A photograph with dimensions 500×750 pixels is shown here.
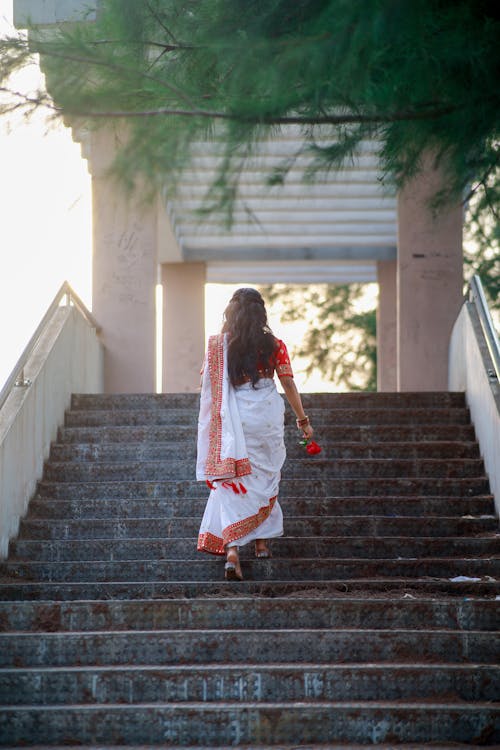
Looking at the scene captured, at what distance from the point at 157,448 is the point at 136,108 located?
4.89 meters

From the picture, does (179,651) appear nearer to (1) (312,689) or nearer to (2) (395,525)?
(1) (312,689)

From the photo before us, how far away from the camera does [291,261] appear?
1866 centimetres

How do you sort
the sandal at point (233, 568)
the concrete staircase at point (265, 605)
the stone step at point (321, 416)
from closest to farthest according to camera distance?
the concrete staircase at point (265, 605)
the sandal at point (233, 568)
the stone step at point (321, 416)

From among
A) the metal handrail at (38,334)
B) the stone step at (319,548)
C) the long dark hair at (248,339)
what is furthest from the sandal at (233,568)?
the metal handrail at (38,334)

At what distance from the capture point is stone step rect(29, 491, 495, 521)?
8.16 metres

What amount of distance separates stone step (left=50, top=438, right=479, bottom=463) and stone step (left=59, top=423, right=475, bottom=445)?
0.75 feet

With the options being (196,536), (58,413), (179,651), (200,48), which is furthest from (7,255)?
(58,413)

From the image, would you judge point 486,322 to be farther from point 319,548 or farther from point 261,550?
point 261,550

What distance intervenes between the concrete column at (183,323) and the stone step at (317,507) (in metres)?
10.5

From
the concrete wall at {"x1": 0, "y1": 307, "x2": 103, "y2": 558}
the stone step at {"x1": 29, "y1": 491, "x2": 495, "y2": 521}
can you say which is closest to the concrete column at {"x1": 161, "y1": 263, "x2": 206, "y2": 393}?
the concrete wall at {"x1": 0, "y1": 307, "x2": 103, "y2": 558}

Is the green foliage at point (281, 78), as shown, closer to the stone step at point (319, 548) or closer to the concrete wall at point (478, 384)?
the stone step at point (319, 548)

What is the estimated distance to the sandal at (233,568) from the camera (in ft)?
23.0

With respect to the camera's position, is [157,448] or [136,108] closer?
[136,108]

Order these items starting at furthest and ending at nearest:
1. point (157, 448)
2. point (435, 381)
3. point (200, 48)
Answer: point (435, 381) < point (157, 448) < point (200, 48)
